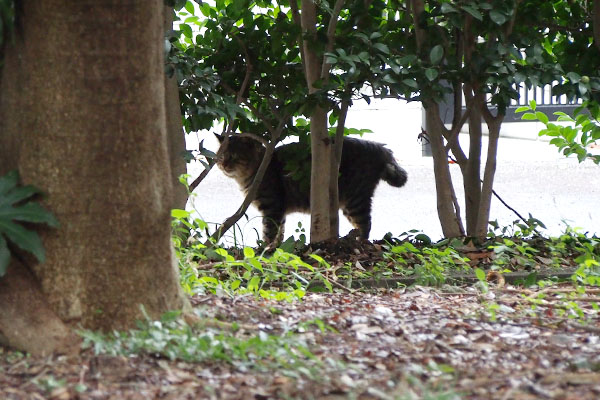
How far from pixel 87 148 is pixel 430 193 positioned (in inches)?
261

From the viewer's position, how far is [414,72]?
159 inches

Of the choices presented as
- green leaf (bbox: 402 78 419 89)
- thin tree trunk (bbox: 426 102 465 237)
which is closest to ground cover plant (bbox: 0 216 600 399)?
green leaf (bbox: 402 78 419 89)

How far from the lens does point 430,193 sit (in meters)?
8.61

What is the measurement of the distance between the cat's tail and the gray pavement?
1.40 ft

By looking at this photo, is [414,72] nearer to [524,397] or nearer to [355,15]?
[355,15]

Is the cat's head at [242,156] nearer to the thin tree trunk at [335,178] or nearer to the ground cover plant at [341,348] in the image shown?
the thin tree trunk at [335,178]

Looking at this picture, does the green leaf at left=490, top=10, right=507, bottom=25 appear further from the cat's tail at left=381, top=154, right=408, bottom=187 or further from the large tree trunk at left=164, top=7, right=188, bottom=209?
the cat's tail at left=381, top=154, right=408, bottom=187

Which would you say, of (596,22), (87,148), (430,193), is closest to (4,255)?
(87,148)

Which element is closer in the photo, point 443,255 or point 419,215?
point 443,255

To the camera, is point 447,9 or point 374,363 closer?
point 374,363

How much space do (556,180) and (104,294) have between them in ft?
24.0

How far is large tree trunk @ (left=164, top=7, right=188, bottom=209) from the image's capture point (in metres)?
4.42

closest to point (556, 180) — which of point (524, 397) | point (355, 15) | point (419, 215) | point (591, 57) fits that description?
point (419, 215)

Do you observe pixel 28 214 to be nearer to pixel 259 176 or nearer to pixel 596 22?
pixel 259 176
